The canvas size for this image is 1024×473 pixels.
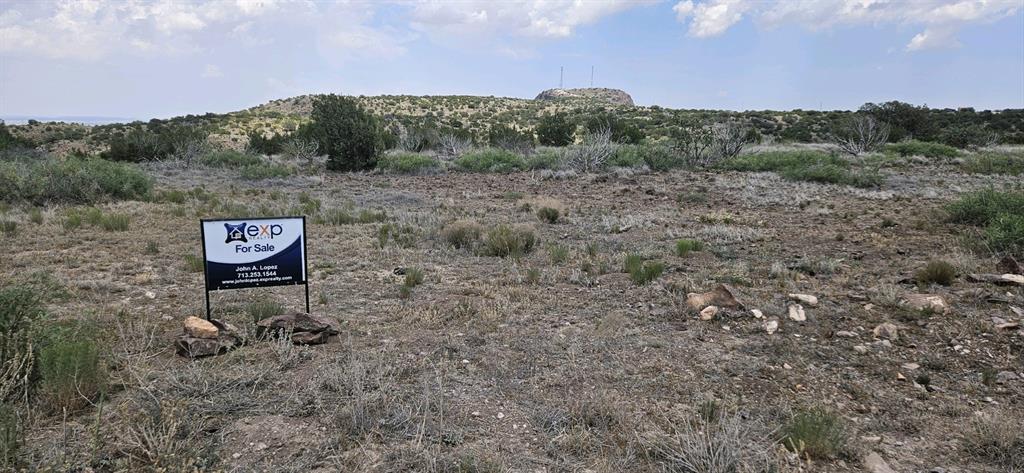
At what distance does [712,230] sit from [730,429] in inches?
300

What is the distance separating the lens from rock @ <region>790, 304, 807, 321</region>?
5633 mm

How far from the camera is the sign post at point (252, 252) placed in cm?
509

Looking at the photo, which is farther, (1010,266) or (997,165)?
(997,165)

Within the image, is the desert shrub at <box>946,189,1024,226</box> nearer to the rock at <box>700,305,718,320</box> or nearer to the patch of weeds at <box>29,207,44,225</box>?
the rock at <box>700,305,718,320</box>

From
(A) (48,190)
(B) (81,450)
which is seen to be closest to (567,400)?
(B) (81,450)

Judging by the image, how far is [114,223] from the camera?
1021 centimetres

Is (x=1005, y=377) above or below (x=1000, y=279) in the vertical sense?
below

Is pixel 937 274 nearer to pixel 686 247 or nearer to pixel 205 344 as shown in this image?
pixel 686 247

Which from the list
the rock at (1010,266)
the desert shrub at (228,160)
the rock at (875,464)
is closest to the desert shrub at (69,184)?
the desert shrub at (228,160)

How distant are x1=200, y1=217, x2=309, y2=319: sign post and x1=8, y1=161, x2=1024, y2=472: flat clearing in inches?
23.6

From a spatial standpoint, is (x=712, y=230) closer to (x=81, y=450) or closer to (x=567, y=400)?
(x=567, y=400)

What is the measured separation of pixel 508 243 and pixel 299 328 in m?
4.33

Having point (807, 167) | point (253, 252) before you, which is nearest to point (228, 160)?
point (253, 252)

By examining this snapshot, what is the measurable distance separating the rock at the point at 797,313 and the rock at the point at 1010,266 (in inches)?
121
